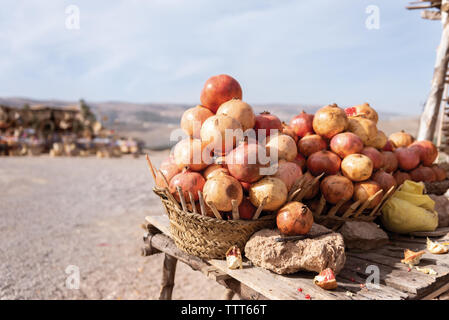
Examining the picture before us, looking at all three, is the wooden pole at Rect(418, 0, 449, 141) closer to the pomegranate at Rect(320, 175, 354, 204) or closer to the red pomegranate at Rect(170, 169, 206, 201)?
the pomegranate at Rect(320, 175, 354, 204)

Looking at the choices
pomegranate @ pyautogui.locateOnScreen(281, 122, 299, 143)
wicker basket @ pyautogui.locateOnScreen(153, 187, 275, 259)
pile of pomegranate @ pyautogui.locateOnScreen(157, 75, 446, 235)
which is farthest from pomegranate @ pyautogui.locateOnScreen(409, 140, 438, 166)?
wicker basket @ pyautogui.locateOnScreen(153, 187, 275, 259)

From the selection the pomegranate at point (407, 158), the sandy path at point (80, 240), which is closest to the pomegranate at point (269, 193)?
the pomegranate at point (407, 158)

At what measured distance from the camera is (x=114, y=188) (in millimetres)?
8875

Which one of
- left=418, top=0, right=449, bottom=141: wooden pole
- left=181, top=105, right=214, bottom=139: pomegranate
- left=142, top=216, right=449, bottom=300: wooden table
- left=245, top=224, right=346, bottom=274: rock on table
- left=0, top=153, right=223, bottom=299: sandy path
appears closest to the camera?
left=142, top=216, right=449, bottom=300: wooden table

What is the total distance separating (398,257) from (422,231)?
0.55 metres

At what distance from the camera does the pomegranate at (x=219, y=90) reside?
89.2 inches

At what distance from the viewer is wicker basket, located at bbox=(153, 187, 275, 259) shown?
6.08 feet

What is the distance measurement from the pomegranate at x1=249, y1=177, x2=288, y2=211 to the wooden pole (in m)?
5.32

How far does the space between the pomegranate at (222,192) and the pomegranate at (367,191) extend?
36.2 inches

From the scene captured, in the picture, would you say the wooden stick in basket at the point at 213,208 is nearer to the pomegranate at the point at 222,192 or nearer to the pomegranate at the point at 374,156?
the pomegranate at the point at 222,192

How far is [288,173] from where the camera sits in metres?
2.01

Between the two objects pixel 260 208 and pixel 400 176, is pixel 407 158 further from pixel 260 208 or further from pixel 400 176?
pixel 260 208

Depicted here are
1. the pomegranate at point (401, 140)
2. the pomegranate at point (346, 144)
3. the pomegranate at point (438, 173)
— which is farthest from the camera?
the pomegranate at point (401, 140)
